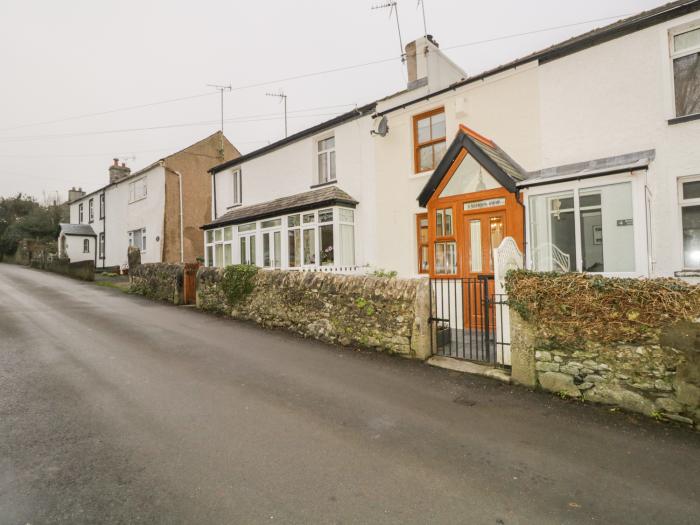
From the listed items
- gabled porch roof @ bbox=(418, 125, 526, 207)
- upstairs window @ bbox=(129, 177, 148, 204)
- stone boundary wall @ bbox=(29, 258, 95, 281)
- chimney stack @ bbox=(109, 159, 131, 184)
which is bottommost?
stone boundary wall @ bbox=(29, 258, 95, 281)

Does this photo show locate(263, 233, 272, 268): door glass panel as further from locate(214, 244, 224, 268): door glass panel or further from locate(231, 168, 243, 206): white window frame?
locate(231, 168, 243, 206): white window frame

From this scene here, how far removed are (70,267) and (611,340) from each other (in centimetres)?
2969

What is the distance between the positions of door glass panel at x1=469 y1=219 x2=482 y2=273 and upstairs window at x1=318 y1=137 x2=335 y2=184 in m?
6.70

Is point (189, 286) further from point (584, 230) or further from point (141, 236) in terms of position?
point (141, 236)

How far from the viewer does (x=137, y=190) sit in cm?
2647

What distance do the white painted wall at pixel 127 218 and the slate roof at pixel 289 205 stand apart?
7049 mm

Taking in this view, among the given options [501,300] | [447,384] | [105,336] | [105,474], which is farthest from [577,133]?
[105,336]

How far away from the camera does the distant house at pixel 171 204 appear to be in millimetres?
23281

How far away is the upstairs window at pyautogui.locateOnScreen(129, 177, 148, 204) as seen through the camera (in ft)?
84.3

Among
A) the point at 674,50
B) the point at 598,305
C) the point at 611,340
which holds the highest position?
the point at 674,50

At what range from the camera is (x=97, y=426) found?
4273 mm

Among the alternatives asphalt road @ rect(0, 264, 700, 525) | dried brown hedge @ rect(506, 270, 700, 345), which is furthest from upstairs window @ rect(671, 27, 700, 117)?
asphalt road @ rect(0, 264, 700, 525)

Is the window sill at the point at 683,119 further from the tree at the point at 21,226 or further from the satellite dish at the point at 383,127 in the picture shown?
the tree at the point at 21,226

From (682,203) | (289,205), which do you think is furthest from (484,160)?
(289,205)
